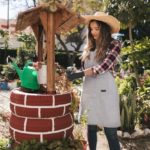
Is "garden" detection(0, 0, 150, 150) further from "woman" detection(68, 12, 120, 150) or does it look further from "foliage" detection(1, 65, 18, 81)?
"foliage" detection(1, 65, 18, 81)

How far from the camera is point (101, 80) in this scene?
4.12 metres

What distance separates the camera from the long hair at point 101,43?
13.4 ft

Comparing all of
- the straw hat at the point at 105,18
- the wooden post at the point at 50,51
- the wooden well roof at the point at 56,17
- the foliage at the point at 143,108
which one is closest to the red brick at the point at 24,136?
the wooden post at the point at 50,51

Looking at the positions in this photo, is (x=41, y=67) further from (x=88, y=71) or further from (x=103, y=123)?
(x=103, y=123)

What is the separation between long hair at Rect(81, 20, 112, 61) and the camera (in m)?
4.08

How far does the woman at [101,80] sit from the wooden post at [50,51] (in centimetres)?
36

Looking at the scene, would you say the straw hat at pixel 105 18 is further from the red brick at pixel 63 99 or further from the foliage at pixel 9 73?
the foliage at pixel 9 73

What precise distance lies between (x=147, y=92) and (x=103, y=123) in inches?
140

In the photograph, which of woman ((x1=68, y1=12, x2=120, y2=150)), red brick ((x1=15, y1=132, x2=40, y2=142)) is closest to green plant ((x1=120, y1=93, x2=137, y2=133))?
woman ((x1=68, y1=12, x2=120, y2=150))

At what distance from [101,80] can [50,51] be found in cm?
63

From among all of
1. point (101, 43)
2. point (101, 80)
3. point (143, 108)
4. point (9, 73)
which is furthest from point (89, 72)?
point (9, 73)

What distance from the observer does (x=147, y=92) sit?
24.8 ft

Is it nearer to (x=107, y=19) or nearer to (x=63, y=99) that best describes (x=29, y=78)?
(x=63, y=99)

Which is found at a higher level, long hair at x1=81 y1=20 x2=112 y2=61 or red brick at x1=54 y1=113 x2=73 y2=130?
long hair at x1=81 y1=20 x2=112 y2=61
